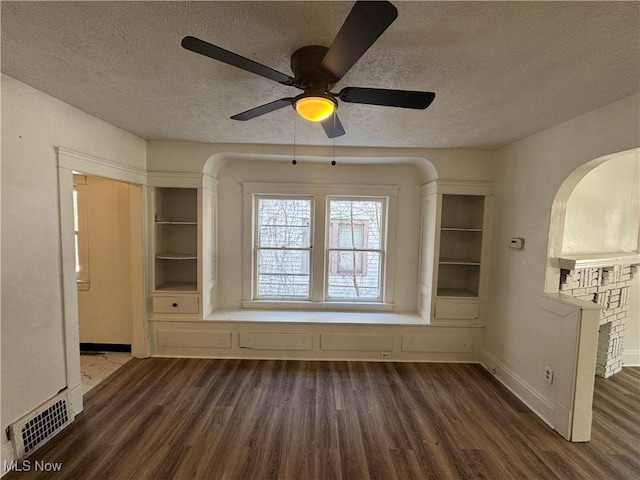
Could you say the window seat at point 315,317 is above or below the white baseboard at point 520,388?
above

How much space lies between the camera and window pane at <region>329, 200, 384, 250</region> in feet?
12.3

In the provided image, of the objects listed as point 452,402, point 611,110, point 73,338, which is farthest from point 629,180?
point 73,338

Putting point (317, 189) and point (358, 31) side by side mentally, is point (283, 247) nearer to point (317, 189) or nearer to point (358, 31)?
point (317, 189)

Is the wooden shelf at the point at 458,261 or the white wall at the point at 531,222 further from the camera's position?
the wooden shelf at the point at 458,261

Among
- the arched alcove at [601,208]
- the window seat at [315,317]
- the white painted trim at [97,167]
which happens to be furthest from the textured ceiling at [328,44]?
the window seat at [315,317]

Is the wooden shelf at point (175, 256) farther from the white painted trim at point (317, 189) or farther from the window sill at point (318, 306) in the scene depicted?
the white painted trim at point (317, 189)

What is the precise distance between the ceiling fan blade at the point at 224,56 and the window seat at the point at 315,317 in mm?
2609

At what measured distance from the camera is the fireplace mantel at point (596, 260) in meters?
2.32

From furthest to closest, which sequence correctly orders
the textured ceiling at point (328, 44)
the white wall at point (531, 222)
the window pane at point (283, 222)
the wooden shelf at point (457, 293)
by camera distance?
the window pane at point (283, 222)
the wooden shelf at point (457, 293)
the white wall at point (531, 222)
the textured ceiling at point (328, 44)

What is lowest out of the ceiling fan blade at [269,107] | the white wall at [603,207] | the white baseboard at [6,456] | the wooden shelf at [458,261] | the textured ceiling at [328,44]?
the white baseboard at [6,456]

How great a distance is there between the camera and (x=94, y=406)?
240 cm

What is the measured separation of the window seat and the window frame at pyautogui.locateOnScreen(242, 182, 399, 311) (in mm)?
128

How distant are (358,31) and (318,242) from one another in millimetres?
2833

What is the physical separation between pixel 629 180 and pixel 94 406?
18.3 ft
